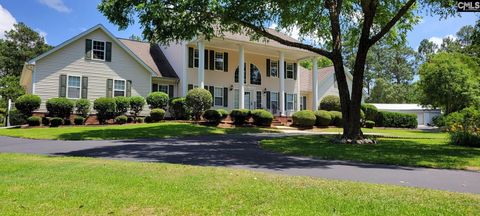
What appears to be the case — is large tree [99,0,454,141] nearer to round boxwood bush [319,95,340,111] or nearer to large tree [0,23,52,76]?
round boxwood bush [319,95,340,111]

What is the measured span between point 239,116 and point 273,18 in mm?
9715

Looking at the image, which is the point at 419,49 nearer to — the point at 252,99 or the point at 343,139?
the point at 252,99

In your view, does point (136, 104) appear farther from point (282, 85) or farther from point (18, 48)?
point (18, 48)

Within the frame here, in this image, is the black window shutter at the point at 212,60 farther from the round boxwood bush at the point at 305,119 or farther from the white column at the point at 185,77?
the round boxwood bush at the point at 305,119

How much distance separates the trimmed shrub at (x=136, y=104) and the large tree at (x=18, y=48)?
34417mm

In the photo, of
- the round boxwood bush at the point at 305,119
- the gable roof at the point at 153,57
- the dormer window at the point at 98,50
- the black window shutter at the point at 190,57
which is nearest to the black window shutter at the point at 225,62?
the black window shutter at the point at 190,57

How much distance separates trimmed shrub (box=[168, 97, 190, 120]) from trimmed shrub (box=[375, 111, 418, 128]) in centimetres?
1906

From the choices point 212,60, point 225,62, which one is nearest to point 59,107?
point 212,60

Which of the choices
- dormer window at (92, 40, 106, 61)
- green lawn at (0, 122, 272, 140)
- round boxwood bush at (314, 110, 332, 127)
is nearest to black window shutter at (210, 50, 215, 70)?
dormer window at (92, 40, 106, 61)

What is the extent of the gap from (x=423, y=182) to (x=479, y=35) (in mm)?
10892

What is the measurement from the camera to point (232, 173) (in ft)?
28.2

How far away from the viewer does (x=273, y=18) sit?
19.5 m

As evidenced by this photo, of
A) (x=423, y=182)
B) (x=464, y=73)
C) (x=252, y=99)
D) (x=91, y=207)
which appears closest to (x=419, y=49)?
(x=464, y=73)

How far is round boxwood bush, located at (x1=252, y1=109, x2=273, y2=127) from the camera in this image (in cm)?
2808
